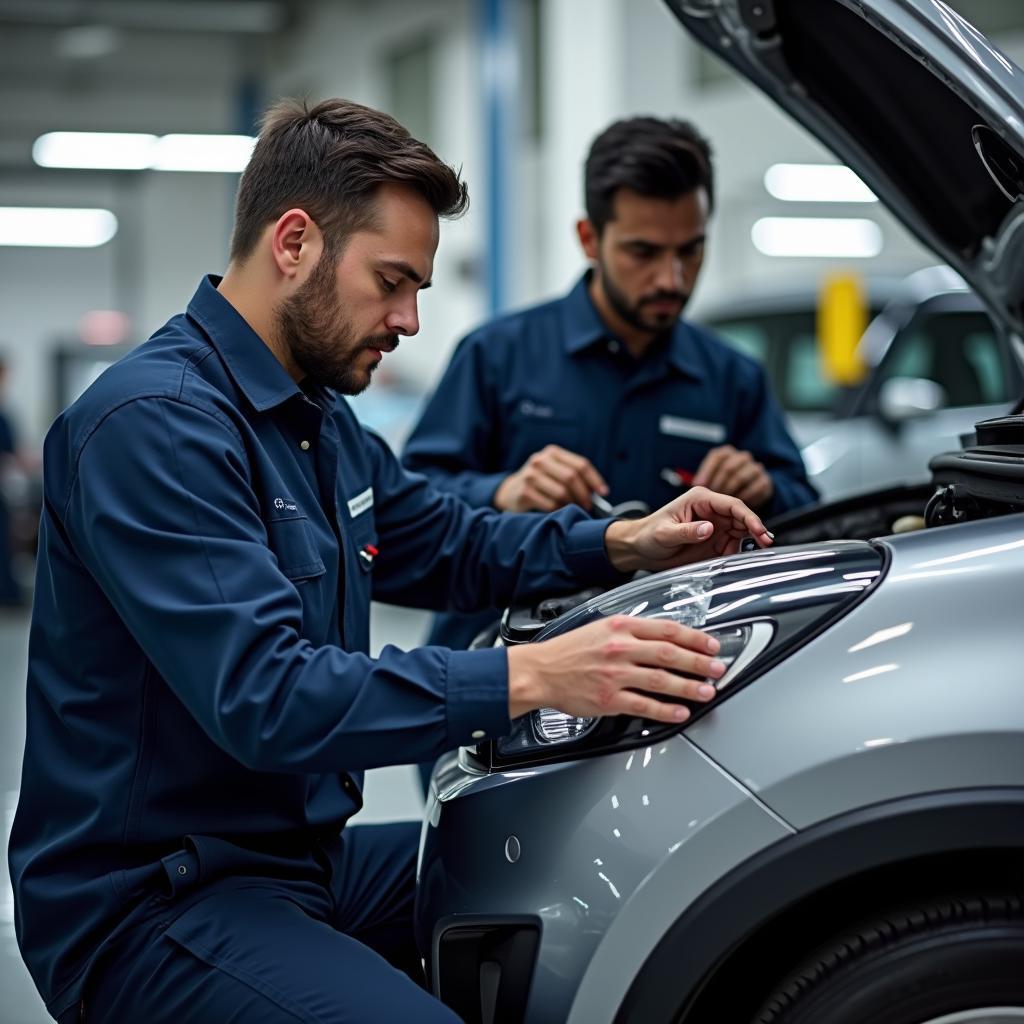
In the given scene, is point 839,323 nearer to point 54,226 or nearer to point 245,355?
point 245,355

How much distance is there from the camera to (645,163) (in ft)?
8.30

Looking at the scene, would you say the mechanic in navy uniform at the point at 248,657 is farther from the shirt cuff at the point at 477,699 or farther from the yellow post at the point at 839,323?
the yellow post at the point at 839,323

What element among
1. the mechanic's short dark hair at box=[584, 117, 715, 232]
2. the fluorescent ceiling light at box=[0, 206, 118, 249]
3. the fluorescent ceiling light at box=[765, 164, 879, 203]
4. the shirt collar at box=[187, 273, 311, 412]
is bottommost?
the shirt collar at box=[187, 273, 311, 412]

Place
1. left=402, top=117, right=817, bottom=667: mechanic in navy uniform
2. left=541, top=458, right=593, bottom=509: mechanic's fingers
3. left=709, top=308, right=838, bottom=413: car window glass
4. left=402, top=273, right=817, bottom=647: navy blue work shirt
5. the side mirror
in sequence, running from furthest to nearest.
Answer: left=709, top=308, right=838, bottom=413: car window glass < the side mirror < left=402, top=273, right=817, bottom=647: navy blue work shirt < left=402, top=117, right=817, bottom=667: mechanic in navy uniform < left=541, top=458, right=593, bottom=509: mechanic's fingers

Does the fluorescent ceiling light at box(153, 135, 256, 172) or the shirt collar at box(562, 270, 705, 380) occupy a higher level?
the fluorescent ceiling light at box(153, 135, 256, 172)

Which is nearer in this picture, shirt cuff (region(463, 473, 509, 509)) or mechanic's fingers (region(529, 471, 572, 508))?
mechanic's fingers (region(529, 471, 572, 508))

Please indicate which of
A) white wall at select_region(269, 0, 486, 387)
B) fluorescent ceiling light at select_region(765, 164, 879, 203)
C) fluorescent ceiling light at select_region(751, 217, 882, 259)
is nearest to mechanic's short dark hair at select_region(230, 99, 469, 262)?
white wall at select_region(269, 0, 486, 387)

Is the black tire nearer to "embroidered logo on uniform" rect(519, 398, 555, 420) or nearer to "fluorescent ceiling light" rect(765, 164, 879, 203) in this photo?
"embroidered logo on uniform" rect(519, 398, 555, 420)

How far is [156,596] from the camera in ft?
4.74

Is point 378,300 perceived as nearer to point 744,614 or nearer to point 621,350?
point 744,614

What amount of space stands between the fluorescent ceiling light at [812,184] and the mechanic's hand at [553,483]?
1024 cm

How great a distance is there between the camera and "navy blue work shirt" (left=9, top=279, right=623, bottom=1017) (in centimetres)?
143

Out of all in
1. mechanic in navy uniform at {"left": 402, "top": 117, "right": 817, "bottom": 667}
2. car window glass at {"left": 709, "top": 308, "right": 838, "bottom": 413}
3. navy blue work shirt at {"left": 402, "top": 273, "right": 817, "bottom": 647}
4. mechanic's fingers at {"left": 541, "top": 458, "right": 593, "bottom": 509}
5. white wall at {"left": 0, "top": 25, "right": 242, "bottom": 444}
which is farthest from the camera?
white wall at {"left": 0, "top": 25, "right": 242, "bottom": 444}

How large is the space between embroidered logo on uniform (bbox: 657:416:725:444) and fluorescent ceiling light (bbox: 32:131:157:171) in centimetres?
1359
